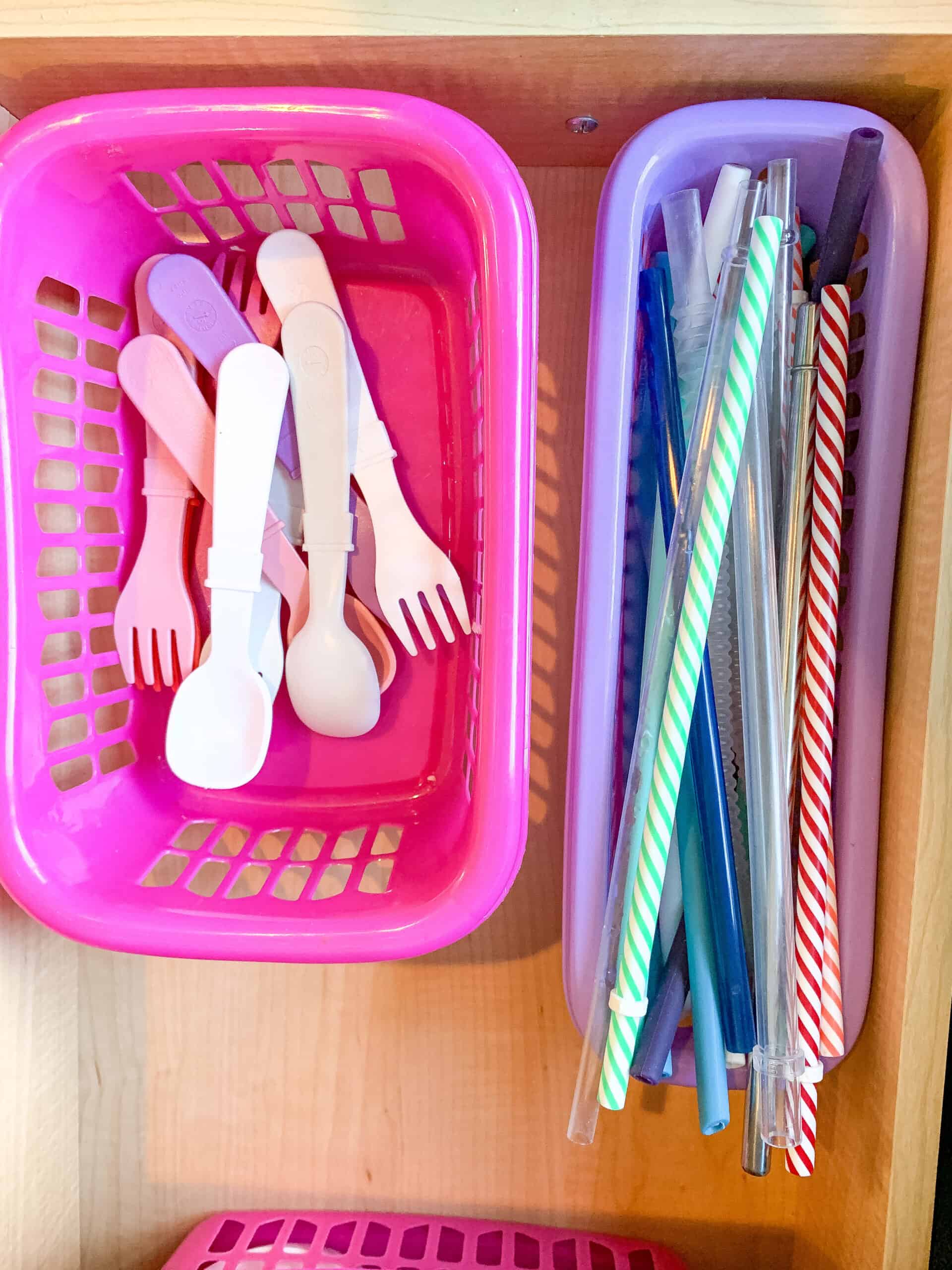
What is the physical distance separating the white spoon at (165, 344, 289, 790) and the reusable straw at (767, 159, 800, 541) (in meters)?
0.31

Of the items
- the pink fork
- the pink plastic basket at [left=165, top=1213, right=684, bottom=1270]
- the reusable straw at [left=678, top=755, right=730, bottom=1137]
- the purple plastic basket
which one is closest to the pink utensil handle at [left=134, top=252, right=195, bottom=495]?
the pink fork

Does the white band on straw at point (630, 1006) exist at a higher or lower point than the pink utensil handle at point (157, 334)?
lower

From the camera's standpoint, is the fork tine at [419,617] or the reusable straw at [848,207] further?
the fork tine at [419,617]

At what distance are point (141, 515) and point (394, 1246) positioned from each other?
574 mm

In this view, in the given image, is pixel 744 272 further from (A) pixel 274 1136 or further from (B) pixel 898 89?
(A) pixel 274 1136

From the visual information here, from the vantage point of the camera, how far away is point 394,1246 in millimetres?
668

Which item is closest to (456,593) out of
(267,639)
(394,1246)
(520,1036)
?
(267,639)

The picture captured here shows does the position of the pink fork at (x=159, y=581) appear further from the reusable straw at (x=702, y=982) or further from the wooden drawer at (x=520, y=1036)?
the reusable straw at (x=702, y=982)

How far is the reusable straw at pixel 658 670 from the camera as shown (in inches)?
19.5

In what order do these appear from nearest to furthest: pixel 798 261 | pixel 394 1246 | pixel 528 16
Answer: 1. pixel 528 16
2. pixel 798 261
3. pixel 394 1246

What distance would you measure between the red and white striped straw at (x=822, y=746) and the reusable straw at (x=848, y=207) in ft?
0.06

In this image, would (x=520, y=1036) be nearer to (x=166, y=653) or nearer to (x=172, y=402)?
(x=166, y=653)

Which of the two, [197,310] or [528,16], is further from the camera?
[197,310]

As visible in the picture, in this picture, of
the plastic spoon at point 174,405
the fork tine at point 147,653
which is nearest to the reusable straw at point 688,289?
the plastic spoon at point 174,405
